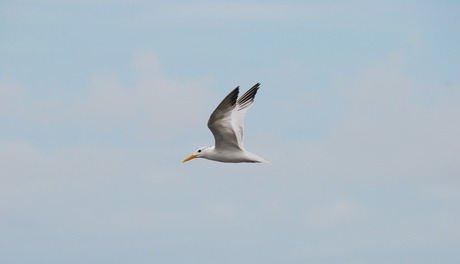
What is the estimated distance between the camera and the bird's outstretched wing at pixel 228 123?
4397cm

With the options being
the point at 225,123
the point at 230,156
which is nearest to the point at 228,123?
the point at 225,123

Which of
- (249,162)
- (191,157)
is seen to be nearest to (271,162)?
(249,162)

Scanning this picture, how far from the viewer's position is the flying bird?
145 ft

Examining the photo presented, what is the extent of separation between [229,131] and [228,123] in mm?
342

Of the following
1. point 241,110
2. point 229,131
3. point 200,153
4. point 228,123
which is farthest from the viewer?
point 200,153

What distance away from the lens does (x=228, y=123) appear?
4450 centimetres

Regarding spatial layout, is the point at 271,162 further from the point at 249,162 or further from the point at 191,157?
the point at 191,157

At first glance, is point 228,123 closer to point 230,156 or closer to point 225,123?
point 225,123

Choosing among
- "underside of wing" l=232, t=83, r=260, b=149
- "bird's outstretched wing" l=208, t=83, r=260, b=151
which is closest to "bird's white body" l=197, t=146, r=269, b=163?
"bird's outstretched wing" l=208, t=83, r=260, b=151

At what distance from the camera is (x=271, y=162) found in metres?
43.6

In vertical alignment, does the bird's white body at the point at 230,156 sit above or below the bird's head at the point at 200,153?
below

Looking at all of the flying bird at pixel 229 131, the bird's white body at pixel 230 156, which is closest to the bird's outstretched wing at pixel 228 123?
the flying bird at pixel 229 131

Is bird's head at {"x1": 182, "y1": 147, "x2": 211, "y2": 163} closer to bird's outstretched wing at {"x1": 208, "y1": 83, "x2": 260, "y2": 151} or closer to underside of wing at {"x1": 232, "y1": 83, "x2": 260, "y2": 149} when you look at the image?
bird's outstretched wing at {"x1": 208, "y1": 83, "x2": 260, "y2": 151}

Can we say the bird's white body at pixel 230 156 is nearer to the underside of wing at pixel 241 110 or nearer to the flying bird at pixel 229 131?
the flying bird at pixel 229 131
